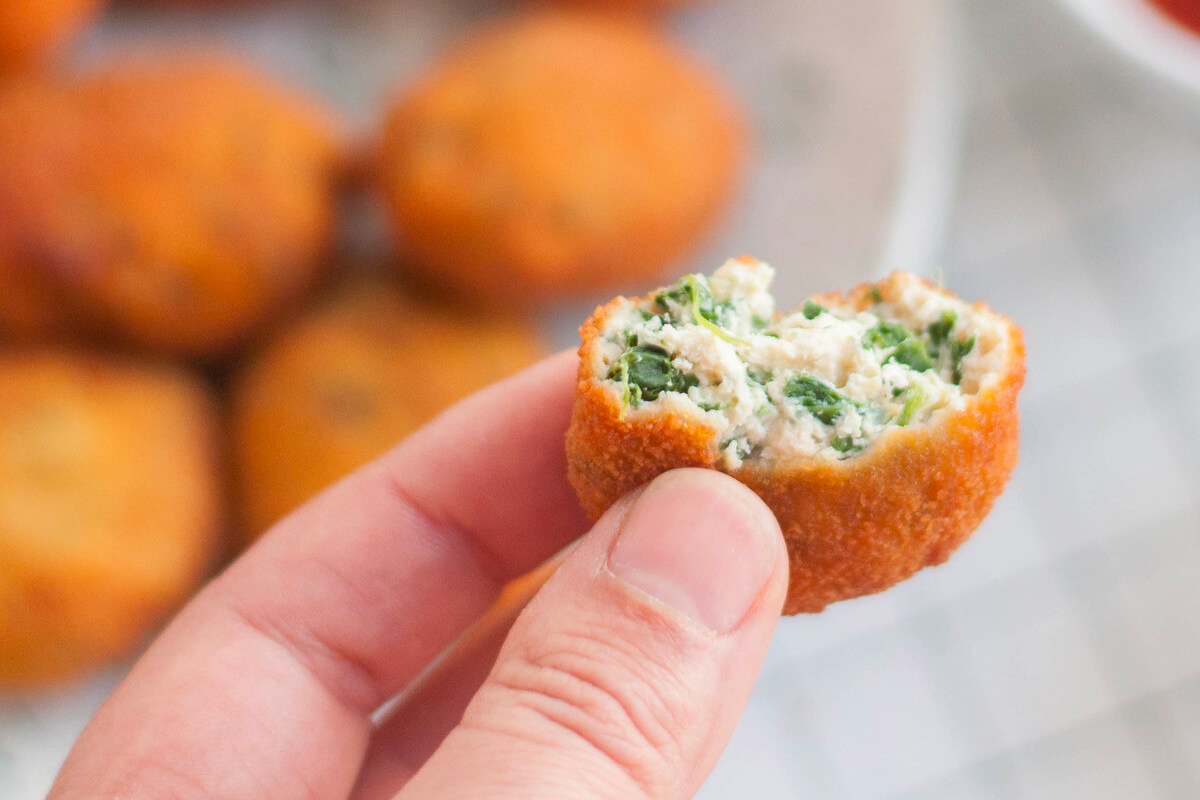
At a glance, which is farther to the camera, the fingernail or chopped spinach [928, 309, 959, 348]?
chopped spinach [928, 309, 959, 348]

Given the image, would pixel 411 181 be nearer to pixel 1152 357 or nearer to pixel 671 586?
pixel 671 586

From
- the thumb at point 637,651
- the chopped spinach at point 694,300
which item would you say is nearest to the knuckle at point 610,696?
the thumb at point 637,651

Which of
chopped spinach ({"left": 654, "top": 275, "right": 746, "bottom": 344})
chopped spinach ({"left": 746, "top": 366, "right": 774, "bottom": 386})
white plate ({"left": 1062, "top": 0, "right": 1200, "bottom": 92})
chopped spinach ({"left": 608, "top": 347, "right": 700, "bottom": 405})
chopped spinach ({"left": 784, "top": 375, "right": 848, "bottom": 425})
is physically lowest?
chopped spinach ({"left": 784, "top": 375, "right": 848, "bottom": 425})

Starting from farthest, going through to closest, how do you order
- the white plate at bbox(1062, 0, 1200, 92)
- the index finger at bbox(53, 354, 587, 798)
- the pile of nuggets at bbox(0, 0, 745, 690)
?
the pile of nuggets at bbox(0, 0, 745, 690)
the white plate at bbox(1062, 0, 1200, 92)
the index finger at bbox(53, 354, 587, 798)

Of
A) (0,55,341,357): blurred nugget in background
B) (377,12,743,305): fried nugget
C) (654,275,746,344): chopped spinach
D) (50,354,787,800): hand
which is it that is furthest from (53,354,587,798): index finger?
(0,55,341,357): blurred nugget in background

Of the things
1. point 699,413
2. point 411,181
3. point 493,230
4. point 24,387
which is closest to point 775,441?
point 699,413

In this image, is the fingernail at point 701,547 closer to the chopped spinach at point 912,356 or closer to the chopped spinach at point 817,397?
the chopped spinach at point 817,397

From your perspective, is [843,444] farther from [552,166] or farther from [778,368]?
[552,166]

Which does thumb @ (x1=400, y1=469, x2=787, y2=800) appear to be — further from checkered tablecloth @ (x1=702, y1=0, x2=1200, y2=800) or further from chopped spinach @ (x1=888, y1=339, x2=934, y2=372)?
checkered tablecloth @ (x1=702, y1=0, x2=1200, y2=800)
